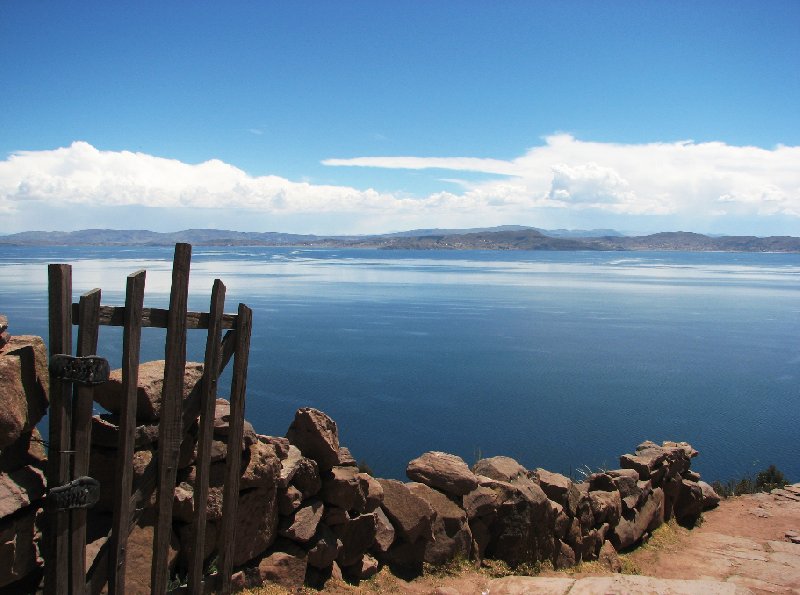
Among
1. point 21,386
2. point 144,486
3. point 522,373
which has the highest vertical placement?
point 21,386

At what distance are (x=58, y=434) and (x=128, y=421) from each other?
0.45 m

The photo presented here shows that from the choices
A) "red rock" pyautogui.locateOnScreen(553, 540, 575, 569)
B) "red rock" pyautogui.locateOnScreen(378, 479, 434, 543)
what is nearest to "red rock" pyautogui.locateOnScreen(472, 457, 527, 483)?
"red rock" pyautogui.locateOnScreen(553, 540, 575, 569)

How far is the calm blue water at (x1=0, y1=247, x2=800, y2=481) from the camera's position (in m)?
24.2

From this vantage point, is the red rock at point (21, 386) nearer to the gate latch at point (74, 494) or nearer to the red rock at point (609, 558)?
the gate latch at point (74, 494)

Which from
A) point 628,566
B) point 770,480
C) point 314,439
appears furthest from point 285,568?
point 770,480

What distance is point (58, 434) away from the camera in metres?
4.61

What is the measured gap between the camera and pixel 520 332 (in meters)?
47.4

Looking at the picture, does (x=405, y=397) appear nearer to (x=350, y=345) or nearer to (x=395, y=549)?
(x=350, y=345)

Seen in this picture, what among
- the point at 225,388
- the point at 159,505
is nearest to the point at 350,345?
the point at 225,388

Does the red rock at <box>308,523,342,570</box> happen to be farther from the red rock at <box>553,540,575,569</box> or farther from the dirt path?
the dirt path

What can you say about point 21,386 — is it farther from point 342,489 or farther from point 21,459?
point 342,489

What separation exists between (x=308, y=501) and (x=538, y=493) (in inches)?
148

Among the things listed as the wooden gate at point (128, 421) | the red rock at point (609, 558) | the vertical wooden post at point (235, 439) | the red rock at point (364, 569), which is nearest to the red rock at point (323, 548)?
the red rock at point (364, 569)

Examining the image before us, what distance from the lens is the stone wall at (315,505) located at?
197 inches
